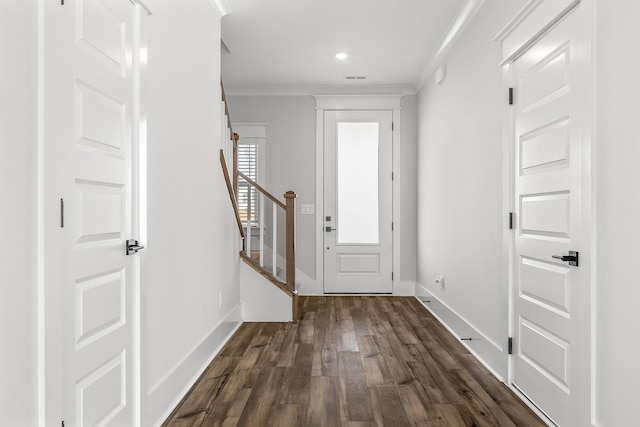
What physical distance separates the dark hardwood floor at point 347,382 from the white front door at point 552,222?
268 millimetres

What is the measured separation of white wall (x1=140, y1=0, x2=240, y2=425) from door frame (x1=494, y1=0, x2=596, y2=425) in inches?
81.5

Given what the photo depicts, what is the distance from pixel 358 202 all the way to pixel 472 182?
2531mm

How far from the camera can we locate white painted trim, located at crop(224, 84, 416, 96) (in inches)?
234

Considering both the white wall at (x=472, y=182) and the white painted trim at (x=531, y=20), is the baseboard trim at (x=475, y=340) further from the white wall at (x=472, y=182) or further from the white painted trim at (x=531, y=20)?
the white painted trim at (x=531, y=20)

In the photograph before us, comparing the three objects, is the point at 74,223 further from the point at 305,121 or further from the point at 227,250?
the point at 305,121

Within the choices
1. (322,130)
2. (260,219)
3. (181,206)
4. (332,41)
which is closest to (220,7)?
(332,41)

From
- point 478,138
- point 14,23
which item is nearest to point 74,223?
point 14,23

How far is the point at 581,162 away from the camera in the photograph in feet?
6.65

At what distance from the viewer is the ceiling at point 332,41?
12.0 feet

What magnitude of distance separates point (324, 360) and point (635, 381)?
2055 millimetres

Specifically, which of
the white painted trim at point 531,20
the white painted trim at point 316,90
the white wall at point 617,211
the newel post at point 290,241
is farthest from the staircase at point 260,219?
the white wall at point 617,211

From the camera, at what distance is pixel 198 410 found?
7.93 ft

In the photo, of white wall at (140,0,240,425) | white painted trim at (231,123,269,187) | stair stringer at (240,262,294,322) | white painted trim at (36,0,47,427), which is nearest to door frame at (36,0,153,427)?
white painted trim at (36,0,47,427)

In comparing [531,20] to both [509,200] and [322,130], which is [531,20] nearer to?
[509,200]
